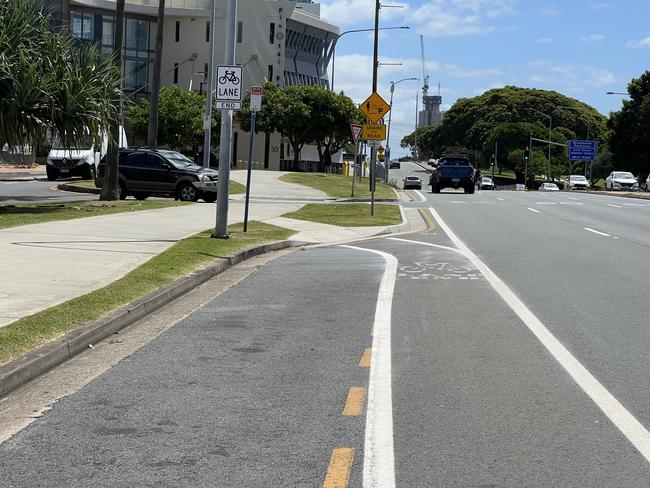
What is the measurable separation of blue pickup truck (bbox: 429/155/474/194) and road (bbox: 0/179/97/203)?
65.5ft

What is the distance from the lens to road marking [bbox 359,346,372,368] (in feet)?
27.2

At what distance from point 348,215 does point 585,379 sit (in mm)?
20192

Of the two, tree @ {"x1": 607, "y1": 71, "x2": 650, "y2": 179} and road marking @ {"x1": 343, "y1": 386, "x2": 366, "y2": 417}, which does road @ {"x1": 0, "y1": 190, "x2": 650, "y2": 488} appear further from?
tree @ {"x1": 607, "y1": 71, "x2": 650, "y2": 179}

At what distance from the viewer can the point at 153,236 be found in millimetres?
18250

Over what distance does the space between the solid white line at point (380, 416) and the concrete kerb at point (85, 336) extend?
8.40 ft

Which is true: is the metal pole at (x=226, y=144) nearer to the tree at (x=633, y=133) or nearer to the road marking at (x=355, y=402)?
the road marking at (x=355, y=402)

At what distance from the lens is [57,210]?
23984 mm

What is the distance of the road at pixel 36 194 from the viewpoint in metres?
31.2

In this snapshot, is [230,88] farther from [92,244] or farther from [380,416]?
[380,416]

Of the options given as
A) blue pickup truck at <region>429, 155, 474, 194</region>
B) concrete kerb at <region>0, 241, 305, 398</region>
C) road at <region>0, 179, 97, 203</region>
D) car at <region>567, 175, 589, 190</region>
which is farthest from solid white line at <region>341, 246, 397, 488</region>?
car at <region>567, 175, 589, 190</region>

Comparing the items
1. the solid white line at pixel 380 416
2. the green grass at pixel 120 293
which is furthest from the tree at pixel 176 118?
the solid white line at pixel 380 416

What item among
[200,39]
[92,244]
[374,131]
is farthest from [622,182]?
[92,244]

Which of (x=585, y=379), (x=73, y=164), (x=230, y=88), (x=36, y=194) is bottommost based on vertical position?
(x=36, y=194)

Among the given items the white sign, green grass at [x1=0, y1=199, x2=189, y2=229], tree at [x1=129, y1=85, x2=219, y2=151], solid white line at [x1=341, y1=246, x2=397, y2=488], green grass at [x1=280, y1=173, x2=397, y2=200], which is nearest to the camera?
solid white line at [x1=341, y1=246, x2=397, y2=488]
